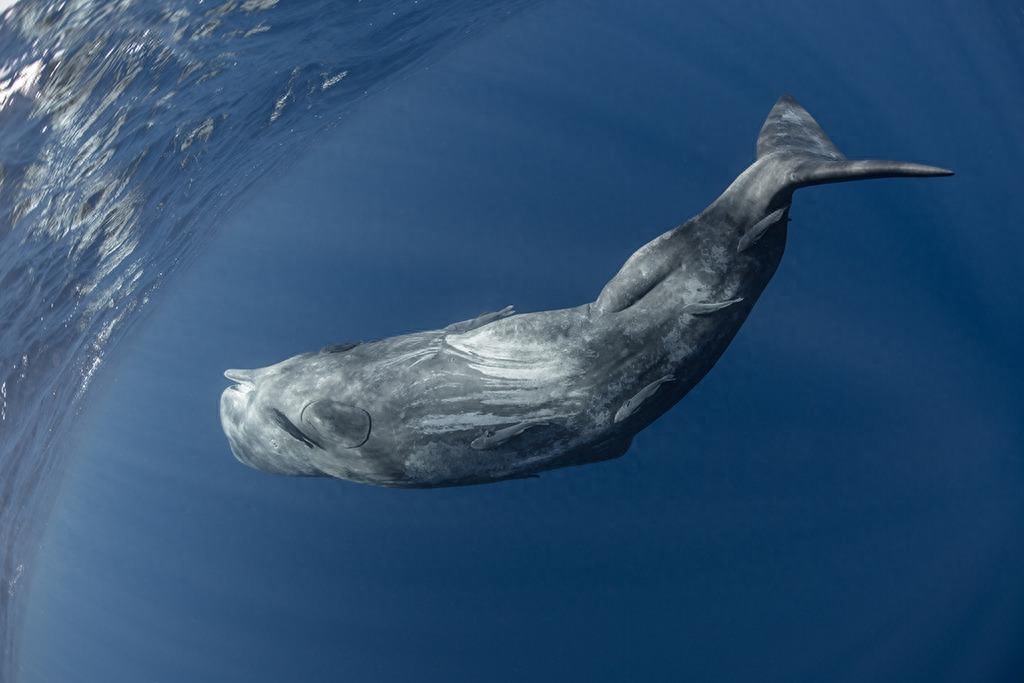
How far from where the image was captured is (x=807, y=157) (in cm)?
694

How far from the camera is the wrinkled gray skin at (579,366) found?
7.05 metres

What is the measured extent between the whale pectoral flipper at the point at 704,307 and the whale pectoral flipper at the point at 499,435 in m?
1.76

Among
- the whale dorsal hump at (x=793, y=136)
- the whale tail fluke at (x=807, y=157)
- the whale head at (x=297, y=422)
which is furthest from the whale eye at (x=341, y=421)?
the whale dorsal hump at (x=793, y=136)

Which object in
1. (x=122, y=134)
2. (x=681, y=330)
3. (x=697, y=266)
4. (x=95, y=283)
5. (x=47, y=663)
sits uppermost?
(x=122, y=134)

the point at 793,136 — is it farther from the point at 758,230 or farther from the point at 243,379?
the point at 243,379

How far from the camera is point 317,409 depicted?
7.57 m

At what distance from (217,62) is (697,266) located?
8.28 metres

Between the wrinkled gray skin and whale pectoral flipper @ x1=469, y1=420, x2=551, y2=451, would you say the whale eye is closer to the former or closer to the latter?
the wrinkled gray skin

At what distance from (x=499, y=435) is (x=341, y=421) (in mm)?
1713

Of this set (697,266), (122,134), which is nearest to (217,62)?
(122,134)

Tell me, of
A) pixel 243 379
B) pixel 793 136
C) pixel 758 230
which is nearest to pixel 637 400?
pixel 758 230

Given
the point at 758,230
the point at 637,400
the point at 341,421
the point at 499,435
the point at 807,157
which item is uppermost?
the point at 807,157

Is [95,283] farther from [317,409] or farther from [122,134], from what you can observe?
[317,409]

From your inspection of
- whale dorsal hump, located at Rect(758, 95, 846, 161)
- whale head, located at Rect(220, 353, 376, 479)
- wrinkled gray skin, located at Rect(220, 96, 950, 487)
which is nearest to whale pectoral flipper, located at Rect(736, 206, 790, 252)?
wrinkled gray skin, located at Rect(220, 96, 950, 487)
